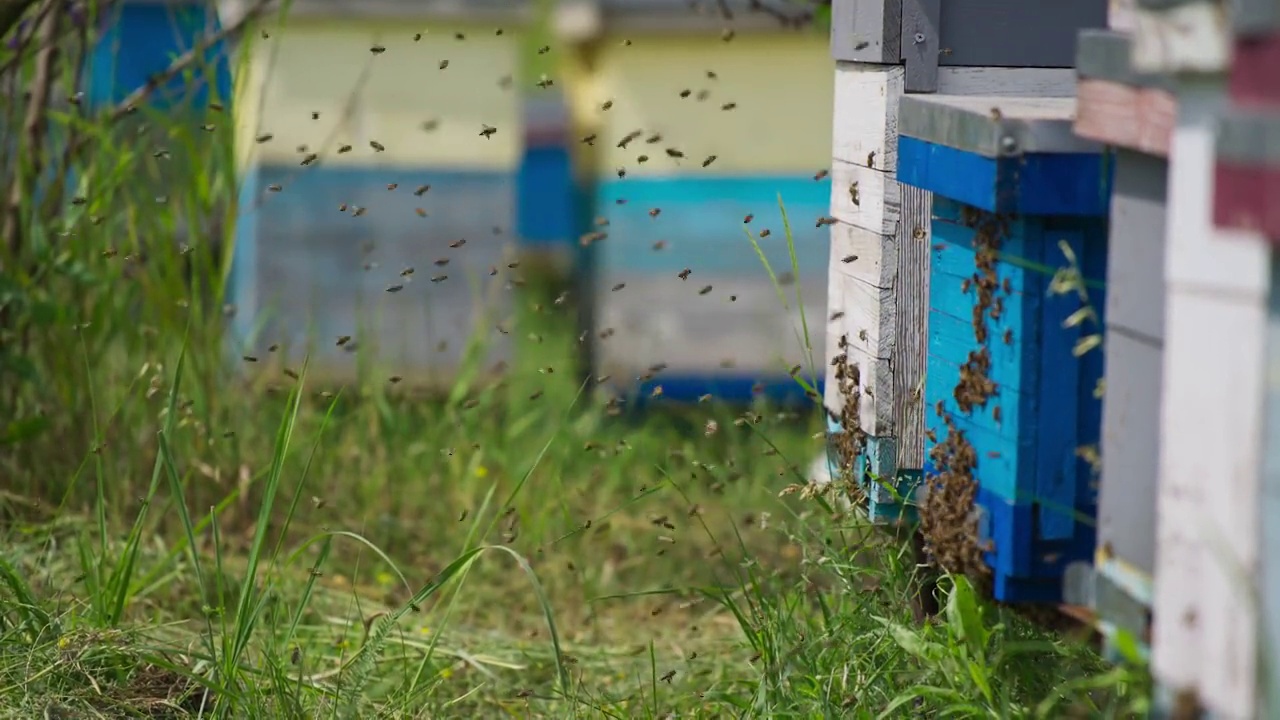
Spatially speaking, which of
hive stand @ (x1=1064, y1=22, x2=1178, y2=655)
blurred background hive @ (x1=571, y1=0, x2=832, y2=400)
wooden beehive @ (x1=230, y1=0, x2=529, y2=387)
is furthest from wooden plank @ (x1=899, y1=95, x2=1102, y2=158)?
wooden beehive @ (x1=230, y1=0, x2=529, y2=387)

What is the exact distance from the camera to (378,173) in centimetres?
514

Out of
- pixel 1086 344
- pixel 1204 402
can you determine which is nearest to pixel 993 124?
pixel 1086 344

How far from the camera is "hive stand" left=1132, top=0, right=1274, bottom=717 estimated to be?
4.94ft

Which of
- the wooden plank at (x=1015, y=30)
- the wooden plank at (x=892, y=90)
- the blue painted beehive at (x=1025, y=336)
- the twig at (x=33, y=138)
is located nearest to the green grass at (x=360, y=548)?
the twig at (x=33, y=138)

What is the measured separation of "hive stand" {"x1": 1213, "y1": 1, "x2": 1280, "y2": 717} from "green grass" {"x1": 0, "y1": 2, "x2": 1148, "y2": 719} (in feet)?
1.84

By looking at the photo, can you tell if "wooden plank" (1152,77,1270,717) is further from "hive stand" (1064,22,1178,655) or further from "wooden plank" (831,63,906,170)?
"wooden plank" (831,63,906,170)

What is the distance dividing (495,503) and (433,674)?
1086 mm

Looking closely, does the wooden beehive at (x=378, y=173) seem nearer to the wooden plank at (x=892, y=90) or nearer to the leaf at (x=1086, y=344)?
the wooden plank at (x=892, y=90)

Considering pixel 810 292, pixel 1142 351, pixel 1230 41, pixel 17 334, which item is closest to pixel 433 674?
pixel 17 334

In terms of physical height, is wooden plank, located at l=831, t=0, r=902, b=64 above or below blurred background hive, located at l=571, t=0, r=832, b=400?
above

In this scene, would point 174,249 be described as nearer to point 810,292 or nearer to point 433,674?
point 433,674

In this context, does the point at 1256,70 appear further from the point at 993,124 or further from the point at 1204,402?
the point at 993,124

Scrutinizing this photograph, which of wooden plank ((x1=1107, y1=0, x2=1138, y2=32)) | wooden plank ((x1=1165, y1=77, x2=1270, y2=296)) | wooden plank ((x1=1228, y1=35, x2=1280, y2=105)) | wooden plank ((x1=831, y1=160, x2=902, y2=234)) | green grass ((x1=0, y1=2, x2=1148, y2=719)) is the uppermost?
wooden plank ((x1=1107, y1=0, x2=1138, y2=32))

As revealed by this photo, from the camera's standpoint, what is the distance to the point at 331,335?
17.3 feet
